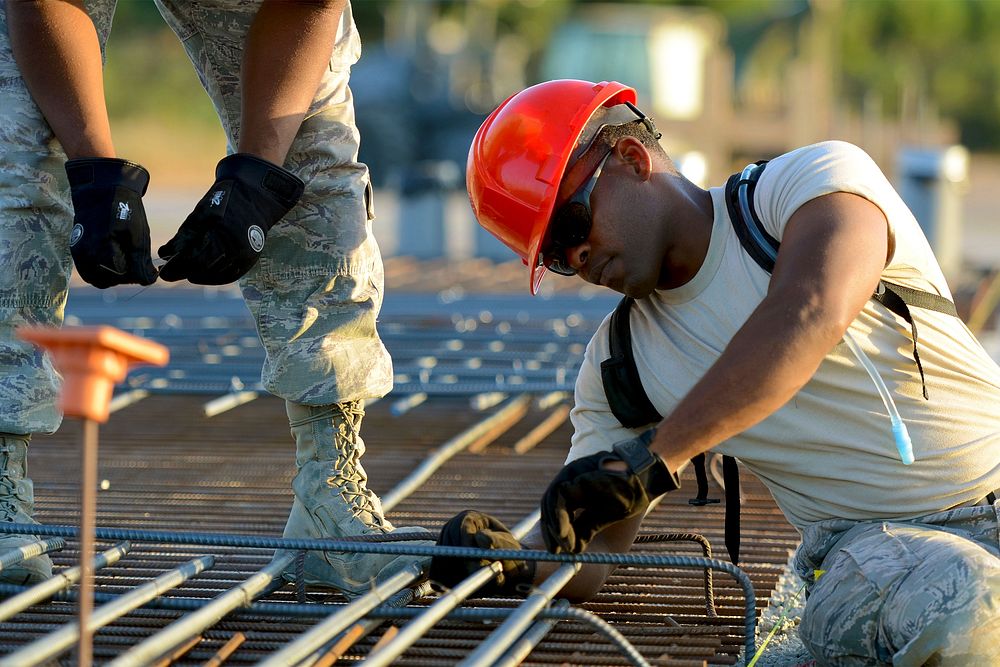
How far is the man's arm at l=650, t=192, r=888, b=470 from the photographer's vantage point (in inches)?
72.8

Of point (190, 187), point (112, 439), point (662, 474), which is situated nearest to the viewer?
point (662, 474)

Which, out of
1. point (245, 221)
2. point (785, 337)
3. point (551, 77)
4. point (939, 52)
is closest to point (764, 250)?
point (785, 337)

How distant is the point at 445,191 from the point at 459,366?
611 cm

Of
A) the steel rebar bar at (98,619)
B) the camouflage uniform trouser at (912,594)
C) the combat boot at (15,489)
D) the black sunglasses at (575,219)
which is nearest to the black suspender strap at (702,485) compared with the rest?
the camouflage uniform trouser at (912,594)

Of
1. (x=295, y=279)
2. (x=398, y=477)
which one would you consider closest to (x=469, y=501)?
(x=398, y=477)

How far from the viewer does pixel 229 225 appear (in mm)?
2318

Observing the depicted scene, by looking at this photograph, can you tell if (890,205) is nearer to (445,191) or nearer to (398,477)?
(398,477)

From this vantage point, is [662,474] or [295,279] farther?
[295,279]

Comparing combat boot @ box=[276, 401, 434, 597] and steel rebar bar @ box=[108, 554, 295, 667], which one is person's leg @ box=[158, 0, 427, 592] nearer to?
combat boot @ box=[276, 401, 434, 597]

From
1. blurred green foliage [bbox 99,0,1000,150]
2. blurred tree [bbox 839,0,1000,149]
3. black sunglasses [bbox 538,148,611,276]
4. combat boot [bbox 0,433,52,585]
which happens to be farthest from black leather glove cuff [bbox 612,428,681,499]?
blurred tree [bbox 839,0,1000,149]

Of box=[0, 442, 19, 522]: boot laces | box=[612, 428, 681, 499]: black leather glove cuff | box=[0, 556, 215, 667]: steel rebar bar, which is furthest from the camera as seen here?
box=[0, 442, 19, 522]: boot laces

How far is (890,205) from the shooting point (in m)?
2.07

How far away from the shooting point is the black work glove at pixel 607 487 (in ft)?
6.05

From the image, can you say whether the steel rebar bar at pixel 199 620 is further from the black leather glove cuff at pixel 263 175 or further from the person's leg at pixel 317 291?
the black leather glove cuff at pixel 263 175
